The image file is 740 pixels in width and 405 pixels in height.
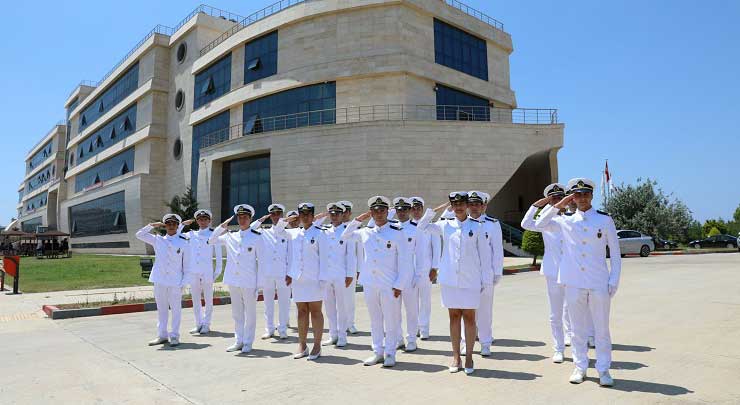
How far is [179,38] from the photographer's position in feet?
139

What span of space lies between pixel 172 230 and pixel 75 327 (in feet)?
11.5

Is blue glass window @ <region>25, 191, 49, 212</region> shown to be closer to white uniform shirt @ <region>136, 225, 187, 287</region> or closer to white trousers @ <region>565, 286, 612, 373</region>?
white uniform shirt @ <region>136, 225, 187, 287</region>

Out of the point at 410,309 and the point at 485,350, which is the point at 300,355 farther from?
the point at 485,350

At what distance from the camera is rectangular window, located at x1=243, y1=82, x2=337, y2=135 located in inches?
1115

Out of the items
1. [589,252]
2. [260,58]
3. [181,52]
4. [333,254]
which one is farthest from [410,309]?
[181,52]

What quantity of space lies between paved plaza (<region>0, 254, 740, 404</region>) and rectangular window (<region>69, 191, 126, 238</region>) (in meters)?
42.2

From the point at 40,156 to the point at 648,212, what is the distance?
9496 centimetres

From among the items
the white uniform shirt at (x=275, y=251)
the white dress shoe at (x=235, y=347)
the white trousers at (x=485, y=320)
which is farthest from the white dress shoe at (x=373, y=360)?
the white uniform shirt at (x=275, y=251)

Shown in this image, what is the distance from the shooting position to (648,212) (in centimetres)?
3441

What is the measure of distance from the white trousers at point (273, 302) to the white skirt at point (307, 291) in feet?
3.68

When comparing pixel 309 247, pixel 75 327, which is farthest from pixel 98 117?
pixel 309 247

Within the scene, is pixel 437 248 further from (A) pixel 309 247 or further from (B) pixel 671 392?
(B) pixel 671 392

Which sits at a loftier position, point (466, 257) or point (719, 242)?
point (466, 257)

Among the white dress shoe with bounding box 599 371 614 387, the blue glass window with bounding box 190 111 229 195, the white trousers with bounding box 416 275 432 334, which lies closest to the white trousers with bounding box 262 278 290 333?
the white trousers with bounding box 416 275 432 334
